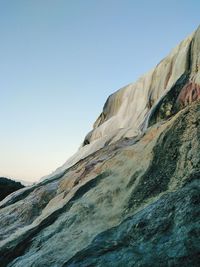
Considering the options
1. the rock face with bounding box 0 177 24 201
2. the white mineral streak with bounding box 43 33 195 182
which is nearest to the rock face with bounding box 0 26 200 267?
the white mineral streak with bounding box 43 33 195 182

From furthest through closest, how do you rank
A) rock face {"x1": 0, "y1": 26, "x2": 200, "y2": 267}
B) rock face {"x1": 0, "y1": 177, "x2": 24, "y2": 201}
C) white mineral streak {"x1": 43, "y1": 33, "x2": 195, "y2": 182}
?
rock face {"x1": 0, "y1": 177, "x2": 24, "y2": 201} → white mineral streak {"x1": 43, "y1": 33, "x2": 195, "y2": 182} → rock face {"x1": 0, "y1": 26, "x2": 200, "y2": 267}

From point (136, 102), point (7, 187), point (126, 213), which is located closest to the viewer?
point (126, 213)

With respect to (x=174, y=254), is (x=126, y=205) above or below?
above

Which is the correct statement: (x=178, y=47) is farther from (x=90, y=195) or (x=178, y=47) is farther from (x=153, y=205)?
(x=153, y=205)

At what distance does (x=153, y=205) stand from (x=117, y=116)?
2105cm

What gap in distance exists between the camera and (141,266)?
505 cm

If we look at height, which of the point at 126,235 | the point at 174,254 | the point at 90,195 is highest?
the point at 90,195

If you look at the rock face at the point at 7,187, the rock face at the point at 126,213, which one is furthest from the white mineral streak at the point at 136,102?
the rock face at the point at 7,187

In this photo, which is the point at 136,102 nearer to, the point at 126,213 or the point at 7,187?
the point at 7,187

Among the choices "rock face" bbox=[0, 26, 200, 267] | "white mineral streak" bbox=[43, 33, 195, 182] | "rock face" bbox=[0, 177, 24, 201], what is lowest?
"rock face" bbox=[0, 26, 200, 267]

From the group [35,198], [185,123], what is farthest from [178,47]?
[185,123]

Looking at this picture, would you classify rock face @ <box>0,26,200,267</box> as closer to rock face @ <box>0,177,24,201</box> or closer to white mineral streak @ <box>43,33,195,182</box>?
white mineral streak @ <box>43,33,195,182</box>

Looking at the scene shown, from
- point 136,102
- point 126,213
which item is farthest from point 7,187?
point 126,213

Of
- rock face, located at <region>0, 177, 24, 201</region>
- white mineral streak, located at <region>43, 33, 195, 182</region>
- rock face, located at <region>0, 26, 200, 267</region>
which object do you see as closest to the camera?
rock face, located at <region>0, 26, 200, 267</region>
